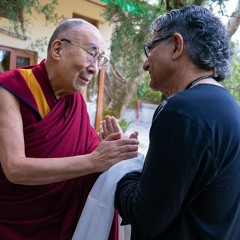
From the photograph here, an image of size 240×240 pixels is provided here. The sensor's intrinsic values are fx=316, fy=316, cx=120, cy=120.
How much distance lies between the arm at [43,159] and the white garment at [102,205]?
0.05 m

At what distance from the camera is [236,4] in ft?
11.6

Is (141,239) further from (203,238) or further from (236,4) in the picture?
(236,4)

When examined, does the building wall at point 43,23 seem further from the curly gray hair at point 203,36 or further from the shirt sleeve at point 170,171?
the shirt sleeve at point 170,171

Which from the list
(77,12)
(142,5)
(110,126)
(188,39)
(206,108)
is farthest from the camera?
(77,12)

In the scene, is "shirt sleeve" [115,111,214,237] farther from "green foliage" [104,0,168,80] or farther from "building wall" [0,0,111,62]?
"building wall" [0,0,111,62]

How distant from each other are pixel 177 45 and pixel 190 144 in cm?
36

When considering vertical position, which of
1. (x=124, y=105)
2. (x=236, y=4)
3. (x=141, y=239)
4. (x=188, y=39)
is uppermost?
(x=236, y=4)

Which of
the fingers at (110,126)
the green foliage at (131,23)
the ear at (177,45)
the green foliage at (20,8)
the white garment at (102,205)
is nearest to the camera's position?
the ear at (177,45)

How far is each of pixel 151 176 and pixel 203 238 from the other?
27cm

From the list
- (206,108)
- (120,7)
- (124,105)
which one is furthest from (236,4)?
(124,105)

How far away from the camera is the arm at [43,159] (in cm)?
130

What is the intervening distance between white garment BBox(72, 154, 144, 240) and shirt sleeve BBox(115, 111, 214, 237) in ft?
0.86

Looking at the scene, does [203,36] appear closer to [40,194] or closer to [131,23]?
[40,194]

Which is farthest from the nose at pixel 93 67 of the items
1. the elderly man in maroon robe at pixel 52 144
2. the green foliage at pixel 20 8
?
the green foliage at pixel 20 8
